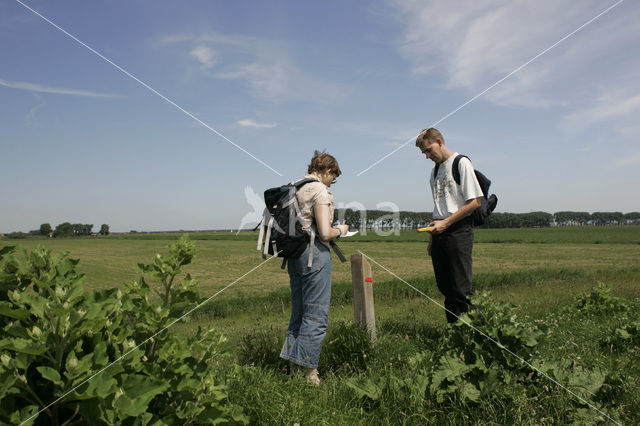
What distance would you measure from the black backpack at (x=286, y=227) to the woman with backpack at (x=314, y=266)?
0.05 meters

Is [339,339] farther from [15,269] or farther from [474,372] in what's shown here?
[15,269]

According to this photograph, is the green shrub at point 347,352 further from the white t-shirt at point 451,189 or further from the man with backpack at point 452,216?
the white t-shirt at point 451,189

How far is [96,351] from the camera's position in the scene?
153 centimetres

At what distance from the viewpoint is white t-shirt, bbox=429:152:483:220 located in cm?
435

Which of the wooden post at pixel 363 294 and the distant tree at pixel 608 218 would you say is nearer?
the wooden post at pixel 363 294

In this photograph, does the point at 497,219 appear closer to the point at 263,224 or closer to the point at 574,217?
the point at 574,217

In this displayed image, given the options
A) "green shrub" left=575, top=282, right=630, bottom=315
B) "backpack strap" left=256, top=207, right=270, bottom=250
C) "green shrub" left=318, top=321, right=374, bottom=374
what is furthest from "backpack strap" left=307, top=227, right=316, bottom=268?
"green shrub" left=575, top=282, right=630, bottom=315

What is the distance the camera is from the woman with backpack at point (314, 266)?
365 centimetres

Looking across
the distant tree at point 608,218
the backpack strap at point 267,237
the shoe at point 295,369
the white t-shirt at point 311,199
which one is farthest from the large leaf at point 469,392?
the distant tree at point 608,218

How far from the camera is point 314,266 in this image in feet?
12.3

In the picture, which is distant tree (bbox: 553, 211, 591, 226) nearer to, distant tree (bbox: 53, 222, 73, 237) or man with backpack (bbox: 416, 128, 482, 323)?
distant tree (bbox: 53, 222, 73, 237)

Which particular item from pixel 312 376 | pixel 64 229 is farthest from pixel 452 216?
pixel 64 229

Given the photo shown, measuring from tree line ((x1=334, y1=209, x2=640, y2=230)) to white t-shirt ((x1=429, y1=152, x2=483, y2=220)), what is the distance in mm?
374

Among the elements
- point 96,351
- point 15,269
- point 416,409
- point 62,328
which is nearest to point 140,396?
point 96,351
